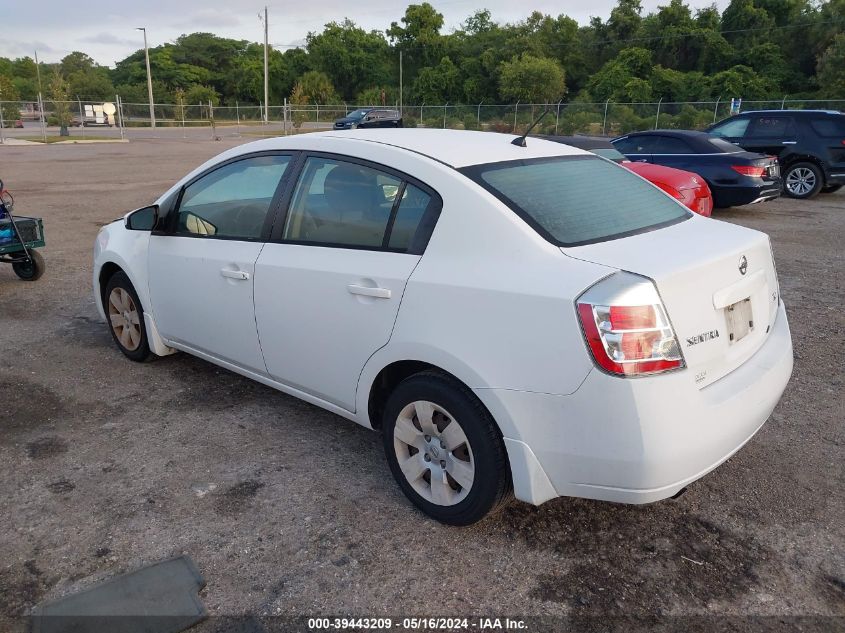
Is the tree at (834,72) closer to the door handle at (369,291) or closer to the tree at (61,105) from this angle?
the tree at (61,105)

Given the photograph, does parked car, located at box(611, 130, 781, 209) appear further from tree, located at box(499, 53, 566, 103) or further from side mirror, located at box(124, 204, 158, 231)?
tree, located at box(499, 53, 566, 103)

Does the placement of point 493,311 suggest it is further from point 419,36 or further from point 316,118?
point 419,36

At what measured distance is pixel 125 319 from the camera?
495cm

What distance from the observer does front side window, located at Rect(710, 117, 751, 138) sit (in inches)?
554

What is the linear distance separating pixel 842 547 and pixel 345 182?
108 inches

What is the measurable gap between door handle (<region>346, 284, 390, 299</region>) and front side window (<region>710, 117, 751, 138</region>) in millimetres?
13243

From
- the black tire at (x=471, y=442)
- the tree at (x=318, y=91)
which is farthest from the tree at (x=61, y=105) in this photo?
the black tire at (x=471, y=442)

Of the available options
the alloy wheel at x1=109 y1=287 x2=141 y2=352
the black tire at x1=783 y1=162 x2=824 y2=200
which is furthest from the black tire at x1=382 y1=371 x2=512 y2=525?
the black tire at x1=783 y1=162 x2=824 y2=200

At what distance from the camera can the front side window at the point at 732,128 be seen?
14062 mm

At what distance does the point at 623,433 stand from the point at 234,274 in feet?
7.46

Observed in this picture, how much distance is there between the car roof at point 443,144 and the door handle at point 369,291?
0.64m

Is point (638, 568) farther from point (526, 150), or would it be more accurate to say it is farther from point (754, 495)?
point (526, 150)

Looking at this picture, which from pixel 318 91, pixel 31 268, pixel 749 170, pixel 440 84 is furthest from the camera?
pixel 440 84

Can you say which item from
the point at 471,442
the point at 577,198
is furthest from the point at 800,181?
the point at 471,442
